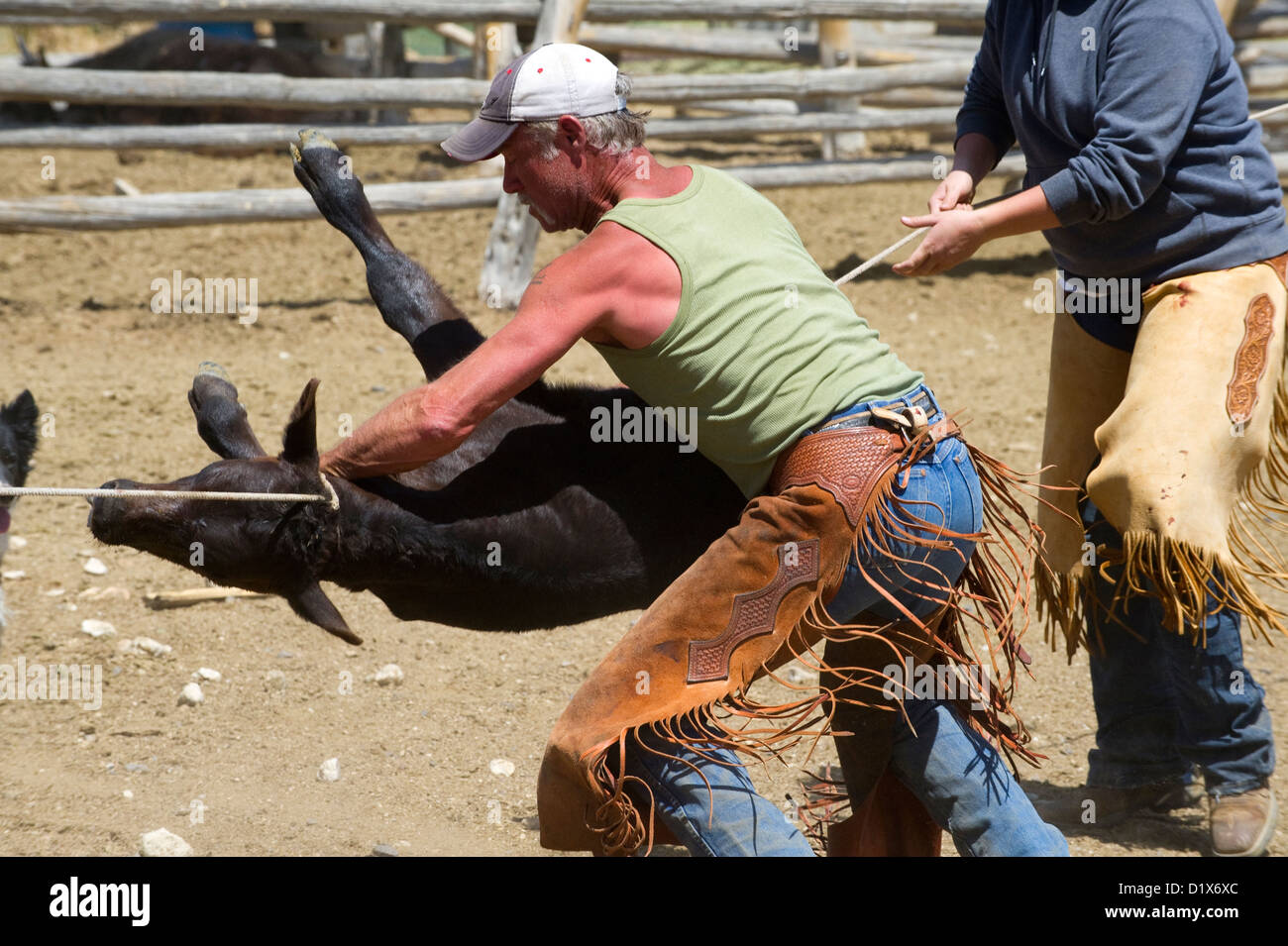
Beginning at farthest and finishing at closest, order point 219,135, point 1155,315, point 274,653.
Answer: point 219,135, point 274,653, point 1155,315

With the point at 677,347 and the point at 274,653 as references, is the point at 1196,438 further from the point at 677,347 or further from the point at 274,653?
the point at 274,653

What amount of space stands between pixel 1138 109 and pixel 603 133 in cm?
116

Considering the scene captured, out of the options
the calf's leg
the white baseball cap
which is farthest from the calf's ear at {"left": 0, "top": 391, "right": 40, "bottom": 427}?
the white baseball cap

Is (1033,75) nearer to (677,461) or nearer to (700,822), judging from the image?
(677,461)

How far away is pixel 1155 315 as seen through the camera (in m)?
2.96

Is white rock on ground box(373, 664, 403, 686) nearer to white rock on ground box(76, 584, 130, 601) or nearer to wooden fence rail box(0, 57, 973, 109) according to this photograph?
white rock on ground box(76, 584, 130, 601)

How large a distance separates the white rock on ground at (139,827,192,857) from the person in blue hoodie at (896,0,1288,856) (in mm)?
2203

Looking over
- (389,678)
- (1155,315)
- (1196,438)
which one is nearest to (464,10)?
(389,678)

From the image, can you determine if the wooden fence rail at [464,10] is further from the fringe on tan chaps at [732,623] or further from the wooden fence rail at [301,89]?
the fringe on tan chaps at [732,623]

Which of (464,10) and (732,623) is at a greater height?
(464,10)

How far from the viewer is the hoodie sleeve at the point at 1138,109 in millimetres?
2699

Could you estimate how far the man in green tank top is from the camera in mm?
2258

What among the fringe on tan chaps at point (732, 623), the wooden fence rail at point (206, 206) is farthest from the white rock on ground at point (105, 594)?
the wooden fence rail at point (206, 206)

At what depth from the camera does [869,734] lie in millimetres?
2680
